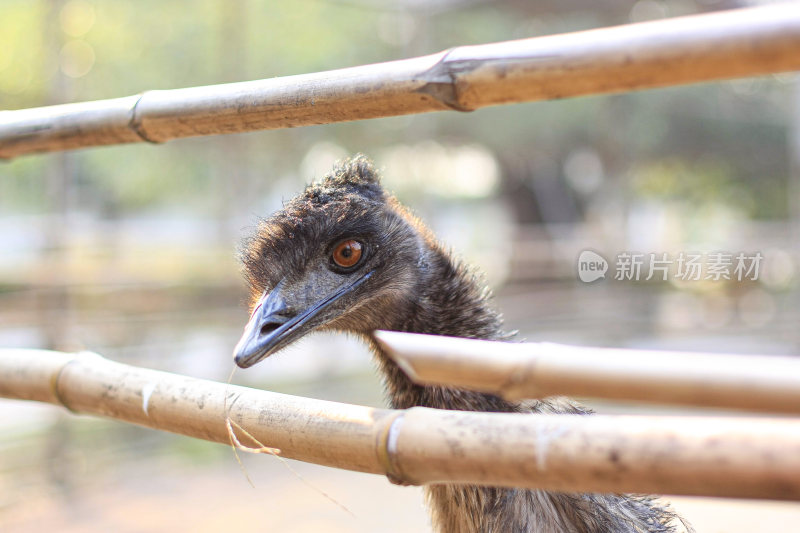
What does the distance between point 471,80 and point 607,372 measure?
1.49 feet

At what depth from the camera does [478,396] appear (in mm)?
1701

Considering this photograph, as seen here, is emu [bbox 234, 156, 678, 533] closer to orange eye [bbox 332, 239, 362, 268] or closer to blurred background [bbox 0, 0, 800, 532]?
orange eye [bbox 332, 239, 362, 268]

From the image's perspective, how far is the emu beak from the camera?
145 cm

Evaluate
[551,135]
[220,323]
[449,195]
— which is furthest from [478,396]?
[551,135]

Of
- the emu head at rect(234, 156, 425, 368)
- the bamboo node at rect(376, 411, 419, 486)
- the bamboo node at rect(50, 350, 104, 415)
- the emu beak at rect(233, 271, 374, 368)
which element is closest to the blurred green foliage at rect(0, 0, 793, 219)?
the bamboo node at rect(50, 350, 104, 415)

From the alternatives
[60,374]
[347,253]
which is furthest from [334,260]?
[60,374]

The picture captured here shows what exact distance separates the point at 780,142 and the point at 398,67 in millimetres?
12849

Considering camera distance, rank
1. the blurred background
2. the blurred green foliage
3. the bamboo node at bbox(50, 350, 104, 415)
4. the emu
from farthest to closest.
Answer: the blurred green foliage → the blurred background → the bamboo node at bbox(50, 350, 104, 415) → the emu

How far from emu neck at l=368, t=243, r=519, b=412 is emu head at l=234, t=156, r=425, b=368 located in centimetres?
3

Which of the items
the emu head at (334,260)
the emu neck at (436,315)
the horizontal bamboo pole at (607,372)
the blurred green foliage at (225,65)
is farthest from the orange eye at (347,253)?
the blurred green foliage at (225,65)

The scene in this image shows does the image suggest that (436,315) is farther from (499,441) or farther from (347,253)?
(499,441)

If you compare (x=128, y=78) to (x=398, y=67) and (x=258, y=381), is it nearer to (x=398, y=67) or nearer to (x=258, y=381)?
(x=258, y=381)

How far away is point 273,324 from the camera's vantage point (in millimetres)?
1572

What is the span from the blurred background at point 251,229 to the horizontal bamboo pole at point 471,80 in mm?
568
